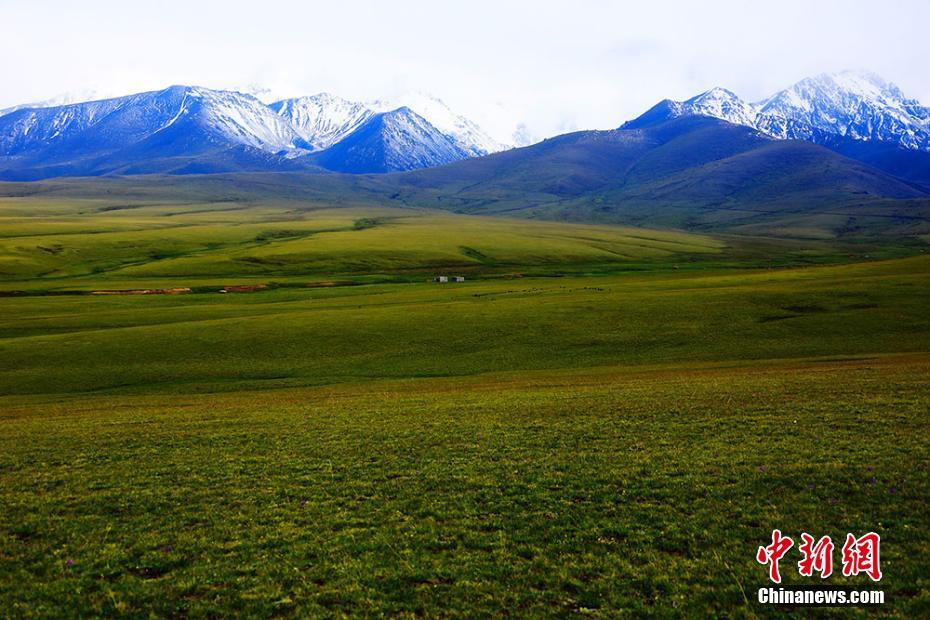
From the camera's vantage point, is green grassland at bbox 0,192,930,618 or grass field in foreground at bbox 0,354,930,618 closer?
grass field in foreground at bbox 0,354,930,618

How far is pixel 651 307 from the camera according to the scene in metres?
76.4

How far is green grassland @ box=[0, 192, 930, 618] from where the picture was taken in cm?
1509

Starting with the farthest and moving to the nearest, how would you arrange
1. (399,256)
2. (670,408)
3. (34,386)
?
(399,256), (34,386), (670,408)

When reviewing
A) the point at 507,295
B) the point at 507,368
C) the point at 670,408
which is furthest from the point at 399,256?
the point at 670,408

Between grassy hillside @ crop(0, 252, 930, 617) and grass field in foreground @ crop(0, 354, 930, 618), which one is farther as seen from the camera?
grassy hillside @ crop(0, 252, 930, 617)

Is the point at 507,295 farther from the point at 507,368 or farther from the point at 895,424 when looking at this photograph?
the point at 895,424

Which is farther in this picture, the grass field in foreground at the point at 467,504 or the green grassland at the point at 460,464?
the green grassland at the point at 460,464

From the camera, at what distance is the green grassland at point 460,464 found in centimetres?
1509

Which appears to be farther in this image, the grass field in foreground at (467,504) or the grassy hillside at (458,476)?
the grassy hillside at (458,476)

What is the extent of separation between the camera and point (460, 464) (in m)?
24.7

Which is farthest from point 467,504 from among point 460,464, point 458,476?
point 460,464

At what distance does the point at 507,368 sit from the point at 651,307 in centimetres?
2962

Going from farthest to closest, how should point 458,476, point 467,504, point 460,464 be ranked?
point 460,464 → point 458,476 → point 467,504

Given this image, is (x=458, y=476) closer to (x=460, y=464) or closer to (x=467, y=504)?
(x=460, y=464)
